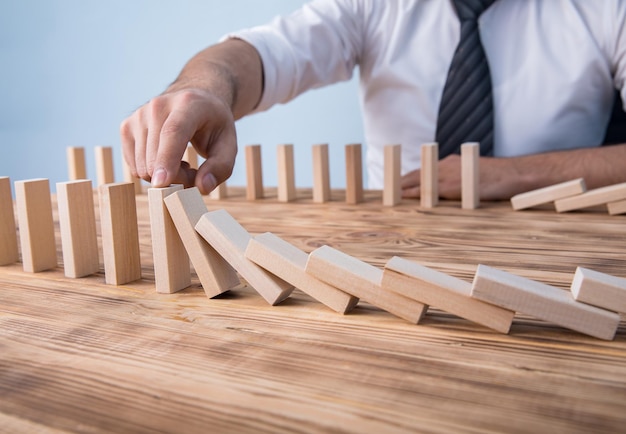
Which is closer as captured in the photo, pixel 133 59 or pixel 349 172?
pixel 349 172

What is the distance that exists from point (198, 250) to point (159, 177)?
4.5 inches

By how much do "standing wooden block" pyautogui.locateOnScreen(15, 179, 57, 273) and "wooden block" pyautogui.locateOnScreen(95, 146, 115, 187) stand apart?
714 mm

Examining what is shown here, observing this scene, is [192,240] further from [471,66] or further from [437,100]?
[437,100]

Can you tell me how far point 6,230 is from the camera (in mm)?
806

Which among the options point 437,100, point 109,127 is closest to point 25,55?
point 109,127

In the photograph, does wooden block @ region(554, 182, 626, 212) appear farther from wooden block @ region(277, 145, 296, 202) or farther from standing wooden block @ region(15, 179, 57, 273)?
standing wooden block @ region(15, 179, 57, 273)

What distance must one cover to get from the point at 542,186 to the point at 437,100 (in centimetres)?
58

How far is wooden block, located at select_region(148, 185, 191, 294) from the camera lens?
630mm

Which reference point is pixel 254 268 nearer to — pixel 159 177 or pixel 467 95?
pixel 159 177

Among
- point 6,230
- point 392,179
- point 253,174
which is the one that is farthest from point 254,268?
point 253,174

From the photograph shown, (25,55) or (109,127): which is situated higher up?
(25,55)

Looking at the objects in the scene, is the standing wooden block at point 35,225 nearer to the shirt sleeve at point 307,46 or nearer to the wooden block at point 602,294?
the wooden block at point 602,294

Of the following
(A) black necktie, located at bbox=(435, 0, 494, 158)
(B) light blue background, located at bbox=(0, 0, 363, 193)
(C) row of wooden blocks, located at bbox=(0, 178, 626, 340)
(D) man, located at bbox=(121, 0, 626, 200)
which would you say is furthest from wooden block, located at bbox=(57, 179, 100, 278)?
(B) light blue background, located at bbox=(0, 0, 363, 193)

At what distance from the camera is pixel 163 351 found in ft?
1.55
